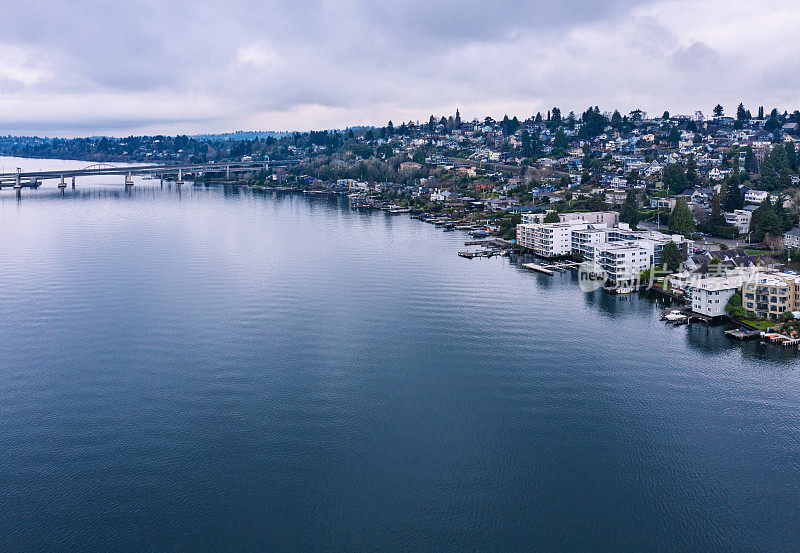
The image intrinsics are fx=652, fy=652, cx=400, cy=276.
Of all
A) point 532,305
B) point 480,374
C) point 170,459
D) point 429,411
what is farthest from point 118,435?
point 532,305

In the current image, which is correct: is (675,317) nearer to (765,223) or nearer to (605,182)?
(765,223)

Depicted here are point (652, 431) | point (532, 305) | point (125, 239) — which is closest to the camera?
point (652, 431)

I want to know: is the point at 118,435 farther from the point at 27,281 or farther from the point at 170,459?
the point at 27,281

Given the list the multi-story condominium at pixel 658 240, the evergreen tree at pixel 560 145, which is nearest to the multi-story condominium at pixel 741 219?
the multi-story condominium at pixel 658 240

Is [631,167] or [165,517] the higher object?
[631,167]

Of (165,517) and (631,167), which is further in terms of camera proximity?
(631,167)

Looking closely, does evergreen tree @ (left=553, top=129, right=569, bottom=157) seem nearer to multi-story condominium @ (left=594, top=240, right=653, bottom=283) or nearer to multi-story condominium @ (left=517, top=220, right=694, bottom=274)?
multi-story condominium @ (left=517, top=220, right=694, bottom=274)

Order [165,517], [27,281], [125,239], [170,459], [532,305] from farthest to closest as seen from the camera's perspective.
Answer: [125,239] → [27,281] → [532,305] → [170,459] → [165,517]

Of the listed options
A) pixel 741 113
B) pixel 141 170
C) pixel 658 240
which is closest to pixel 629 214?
pixel 658 240
